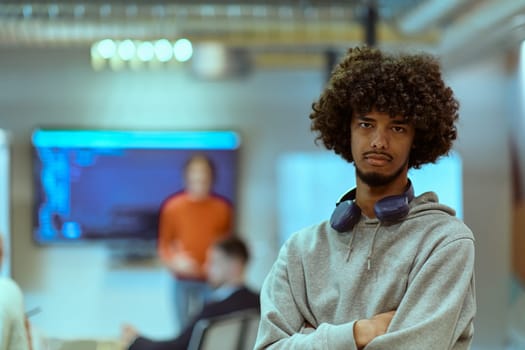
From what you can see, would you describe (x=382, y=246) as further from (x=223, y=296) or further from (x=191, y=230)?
(x=191, y=230)

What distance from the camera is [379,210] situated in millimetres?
1499

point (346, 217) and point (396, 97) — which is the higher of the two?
point (396, 97)

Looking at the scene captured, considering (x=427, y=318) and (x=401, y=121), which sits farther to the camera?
(x=401, y=121)

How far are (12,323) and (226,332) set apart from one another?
1.71m

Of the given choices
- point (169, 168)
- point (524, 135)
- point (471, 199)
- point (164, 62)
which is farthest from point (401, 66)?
point (169, 168)

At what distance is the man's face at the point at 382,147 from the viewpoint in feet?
4.90

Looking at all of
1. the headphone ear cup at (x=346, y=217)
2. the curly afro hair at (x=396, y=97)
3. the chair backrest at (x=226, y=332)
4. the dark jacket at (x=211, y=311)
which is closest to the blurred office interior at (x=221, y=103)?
the dark jacket at (x=211, y=311)

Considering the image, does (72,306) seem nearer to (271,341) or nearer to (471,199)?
(471,199)

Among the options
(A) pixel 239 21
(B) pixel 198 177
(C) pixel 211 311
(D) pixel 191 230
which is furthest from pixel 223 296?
(B) pixel 198 177

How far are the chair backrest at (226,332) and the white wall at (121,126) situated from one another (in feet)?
8.34

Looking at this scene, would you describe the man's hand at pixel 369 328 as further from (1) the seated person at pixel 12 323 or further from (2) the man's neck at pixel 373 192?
(1) the seated person at pixel 12 323

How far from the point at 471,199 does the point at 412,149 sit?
9.84ft

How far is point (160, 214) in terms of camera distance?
625 cm

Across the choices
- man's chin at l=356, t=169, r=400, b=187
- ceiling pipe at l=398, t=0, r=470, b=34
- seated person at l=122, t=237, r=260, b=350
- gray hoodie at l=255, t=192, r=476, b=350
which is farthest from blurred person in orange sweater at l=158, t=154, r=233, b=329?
man's chin at l=356, t=169, r=400, b=187
